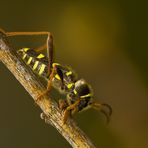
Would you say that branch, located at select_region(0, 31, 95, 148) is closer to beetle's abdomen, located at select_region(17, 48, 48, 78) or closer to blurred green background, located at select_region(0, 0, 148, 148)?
beetle's abdomen, located at select_region(17, 48, 48, 78)

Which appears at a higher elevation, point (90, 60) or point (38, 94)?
point (38, 94)

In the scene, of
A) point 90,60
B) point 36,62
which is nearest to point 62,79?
point 36,62

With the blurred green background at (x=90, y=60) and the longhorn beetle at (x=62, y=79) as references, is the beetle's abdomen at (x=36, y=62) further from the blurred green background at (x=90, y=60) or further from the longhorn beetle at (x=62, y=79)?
the blurred green background at (x=90, y=60)

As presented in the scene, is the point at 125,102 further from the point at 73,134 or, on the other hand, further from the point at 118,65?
the point at 73,134

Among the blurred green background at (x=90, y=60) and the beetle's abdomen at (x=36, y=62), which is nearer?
the beetle's abdomen at (x=36, y=62)

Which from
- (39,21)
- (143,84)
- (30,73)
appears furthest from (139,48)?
(30,73)

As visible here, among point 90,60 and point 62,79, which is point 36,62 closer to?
point 62,79

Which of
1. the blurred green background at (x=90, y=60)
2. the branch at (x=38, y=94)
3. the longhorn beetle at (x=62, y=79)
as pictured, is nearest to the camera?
the branch at (x=38, y=94)

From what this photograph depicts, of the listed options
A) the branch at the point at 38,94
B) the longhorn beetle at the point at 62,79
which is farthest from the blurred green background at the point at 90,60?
the branch at the point at 38,94
